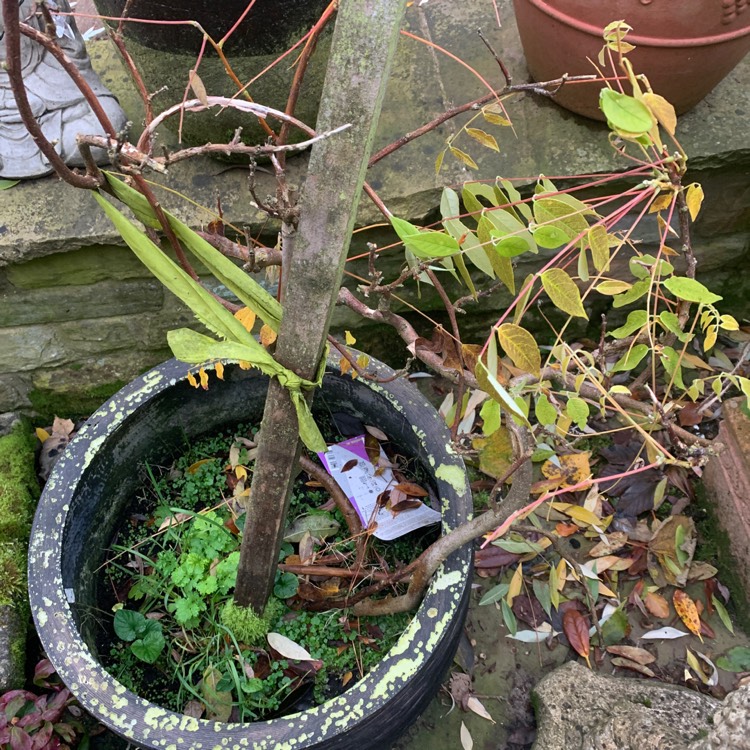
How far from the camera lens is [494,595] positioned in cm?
188

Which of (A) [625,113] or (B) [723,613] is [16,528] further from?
(B) [723,613]

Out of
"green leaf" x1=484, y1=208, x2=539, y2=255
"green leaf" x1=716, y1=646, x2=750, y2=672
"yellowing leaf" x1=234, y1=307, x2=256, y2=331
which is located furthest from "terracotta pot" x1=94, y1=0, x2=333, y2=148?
"green leaf" x1=716, y1=646, x2=750, y2=672

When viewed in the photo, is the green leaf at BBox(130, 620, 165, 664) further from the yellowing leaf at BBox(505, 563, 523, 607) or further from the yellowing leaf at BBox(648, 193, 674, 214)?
the yellowing leaf at BBox(648, 193, 674, 214)

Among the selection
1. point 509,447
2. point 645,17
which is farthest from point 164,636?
point 645,17

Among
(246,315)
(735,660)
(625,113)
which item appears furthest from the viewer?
(735,660)

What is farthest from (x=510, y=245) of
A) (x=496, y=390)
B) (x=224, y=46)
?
(x=224, y=46)

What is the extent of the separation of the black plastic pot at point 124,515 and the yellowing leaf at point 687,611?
896 millimetres

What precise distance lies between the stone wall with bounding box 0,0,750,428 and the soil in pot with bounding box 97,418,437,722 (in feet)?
1.66

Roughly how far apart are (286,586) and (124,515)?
458 mm

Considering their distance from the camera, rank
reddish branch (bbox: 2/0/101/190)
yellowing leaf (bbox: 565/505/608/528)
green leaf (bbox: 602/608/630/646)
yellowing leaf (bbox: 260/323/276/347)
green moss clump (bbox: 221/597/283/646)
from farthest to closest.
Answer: yellowing leaf (bbox: 565/505/608/528), green leaf (bbox: 602/608/630/646), green moss clump (bbox: 221/597/283/646), yellowing leaf (bbox: 260/323/276/347), reddish branch (bbox: 2/0/101/190)

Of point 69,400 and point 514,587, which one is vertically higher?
point 69,400

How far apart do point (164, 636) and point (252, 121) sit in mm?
1212

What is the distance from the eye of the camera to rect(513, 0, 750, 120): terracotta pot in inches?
56.1

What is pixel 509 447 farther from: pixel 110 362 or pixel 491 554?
pixel 110 362
